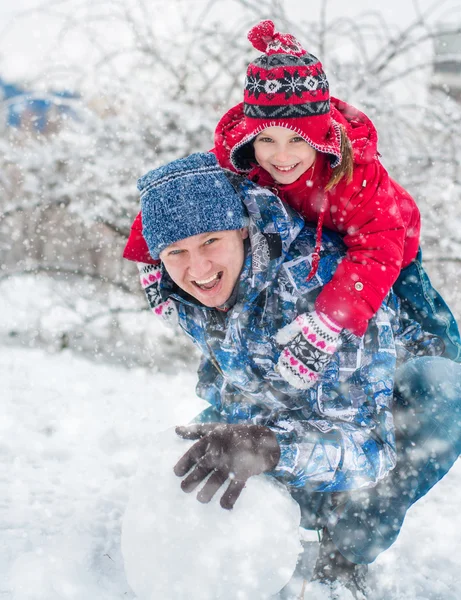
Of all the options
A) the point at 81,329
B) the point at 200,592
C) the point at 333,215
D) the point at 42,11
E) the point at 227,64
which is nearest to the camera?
the point at 200,592

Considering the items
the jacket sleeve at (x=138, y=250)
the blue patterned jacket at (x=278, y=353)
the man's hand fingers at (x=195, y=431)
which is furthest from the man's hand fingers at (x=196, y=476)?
Result: the jacket sleeve at (x=138, y=250)

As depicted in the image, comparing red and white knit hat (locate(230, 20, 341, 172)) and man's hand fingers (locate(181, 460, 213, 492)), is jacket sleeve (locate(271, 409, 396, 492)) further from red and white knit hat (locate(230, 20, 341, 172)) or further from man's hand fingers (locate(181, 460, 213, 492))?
red and white knit hat (locate(230, 20, 341, 172))

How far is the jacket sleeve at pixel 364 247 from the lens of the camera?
1.73 metres

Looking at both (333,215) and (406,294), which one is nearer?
(333,215)

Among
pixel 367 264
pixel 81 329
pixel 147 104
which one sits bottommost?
pixel 81 329

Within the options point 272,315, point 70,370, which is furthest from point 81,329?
point 272,315

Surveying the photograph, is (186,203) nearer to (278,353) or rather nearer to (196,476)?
(278,353)

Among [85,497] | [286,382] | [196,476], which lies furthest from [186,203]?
[85,497]

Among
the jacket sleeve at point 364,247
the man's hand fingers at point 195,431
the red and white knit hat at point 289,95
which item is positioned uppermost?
the red and white knit hat at point 289,95

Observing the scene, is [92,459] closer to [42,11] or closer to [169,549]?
[169,549]

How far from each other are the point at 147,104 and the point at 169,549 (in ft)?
11.9

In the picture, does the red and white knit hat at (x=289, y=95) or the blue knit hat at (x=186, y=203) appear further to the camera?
the red and white knit hat at (x=289, y=95)

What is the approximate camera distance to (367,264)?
5.88 feet

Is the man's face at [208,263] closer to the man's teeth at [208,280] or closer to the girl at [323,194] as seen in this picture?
the man's teeth at [208,280]
